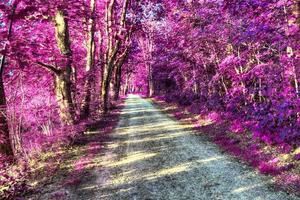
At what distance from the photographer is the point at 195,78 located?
24953 mm

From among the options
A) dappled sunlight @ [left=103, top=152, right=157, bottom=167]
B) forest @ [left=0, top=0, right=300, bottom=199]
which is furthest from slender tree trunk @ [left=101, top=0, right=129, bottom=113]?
dappled sunlight @ [left=103, top=152, right=157, bottom=167]

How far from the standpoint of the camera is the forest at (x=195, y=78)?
8.55 meters

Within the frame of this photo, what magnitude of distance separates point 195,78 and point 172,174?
1606 centimetres

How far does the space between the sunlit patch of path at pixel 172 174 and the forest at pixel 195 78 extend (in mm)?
732

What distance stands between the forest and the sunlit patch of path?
0.73 metres

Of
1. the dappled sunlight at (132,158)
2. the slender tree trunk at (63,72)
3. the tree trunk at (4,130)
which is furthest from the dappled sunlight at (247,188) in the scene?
the slender tree trunk at (63,72)

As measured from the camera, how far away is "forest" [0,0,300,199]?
8547 millimetres

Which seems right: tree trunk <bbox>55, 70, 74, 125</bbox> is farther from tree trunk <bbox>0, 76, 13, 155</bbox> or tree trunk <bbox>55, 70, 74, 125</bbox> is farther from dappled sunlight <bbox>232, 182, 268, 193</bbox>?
dappled sunlight <bbox>232, 182, 268, 193</bbox>

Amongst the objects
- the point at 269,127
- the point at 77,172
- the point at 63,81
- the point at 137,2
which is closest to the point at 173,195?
the point at 77,172

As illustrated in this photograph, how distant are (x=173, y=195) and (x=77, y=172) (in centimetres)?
342

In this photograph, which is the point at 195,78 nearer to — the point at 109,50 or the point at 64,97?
the point at 109,50

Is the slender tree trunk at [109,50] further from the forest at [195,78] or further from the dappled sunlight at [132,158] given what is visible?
the dappled sunlight at [132,158]

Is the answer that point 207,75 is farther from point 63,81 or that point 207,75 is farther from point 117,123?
point 63,81

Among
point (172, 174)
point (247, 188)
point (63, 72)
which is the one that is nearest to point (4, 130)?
point (172, 174)
